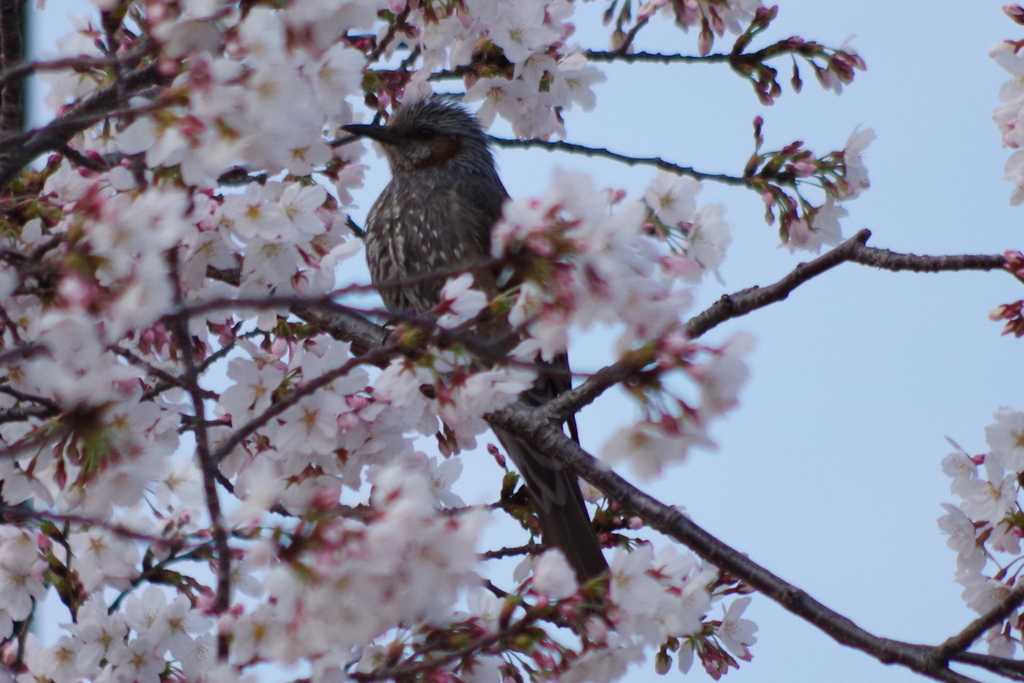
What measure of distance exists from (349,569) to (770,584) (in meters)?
0.85

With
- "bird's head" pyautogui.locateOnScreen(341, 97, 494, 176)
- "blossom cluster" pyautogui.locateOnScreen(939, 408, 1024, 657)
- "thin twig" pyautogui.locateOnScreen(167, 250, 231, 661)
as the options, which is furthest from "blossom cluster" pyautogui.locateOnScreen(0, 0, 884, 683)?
"bird's head" pyautogui.locateOnScreen(341, 97, 494, 176)

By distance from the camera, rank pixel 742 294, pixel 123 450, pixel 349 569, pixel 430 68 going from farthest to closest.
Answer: pixel 430 68
pixel 742 294
pixel 123 450
pixel 349 569

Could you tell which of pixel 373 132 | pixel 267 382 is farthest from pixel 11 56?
pixel 373 132

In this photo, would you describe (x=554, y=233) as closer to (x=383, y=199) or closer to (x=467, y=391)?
(x=467, y=391)

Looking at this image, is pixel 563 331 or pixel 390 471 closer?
pixel 390 471

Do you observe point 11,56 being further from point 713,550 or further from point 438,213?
point 438,213

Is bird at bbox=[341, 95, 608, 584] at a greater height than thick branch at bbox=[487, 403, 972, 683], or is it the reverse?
bird at bbox=[341, 95, 608, 584]

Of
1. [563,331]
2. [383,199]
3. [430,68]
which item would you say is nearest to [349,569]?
[563,331]

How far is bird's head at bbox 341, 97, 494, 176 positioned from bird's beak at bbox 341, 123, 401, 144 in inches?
0.6

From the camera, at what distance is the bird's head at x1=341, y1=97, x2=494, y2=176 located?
12.7ft

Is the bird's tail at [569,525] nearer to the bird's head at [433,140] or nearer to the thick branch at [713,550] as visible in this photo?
the thick branch at [713,550]

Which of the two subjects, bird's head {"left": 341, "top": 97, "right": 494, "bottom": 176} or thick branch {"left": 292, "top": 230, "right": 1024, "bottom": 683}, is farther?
bird's head {"left": 341, "top": 97, "right": 494, "bottom": 176}

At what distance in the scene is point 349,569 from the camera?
1.03 metres

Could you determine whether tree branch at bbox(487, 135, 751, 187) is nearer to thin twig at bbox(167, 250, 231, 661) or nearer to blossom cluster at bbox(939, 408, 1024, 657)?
blossom cluster at bbox(939, 408, 1024, 657)
